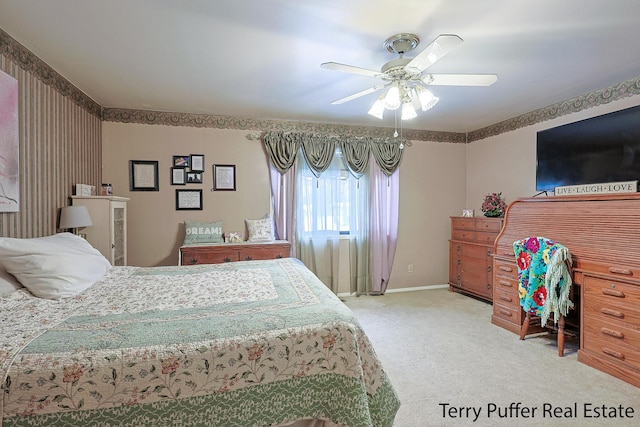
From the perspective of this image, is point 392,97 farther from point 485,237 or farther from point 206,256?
point 485,237

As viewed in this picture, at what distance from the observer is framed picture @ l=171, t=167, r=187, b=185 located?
3.88 metres

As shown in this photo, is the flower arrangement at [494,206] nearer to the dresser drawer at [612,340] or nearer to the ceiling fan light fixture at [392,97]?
the dresser drawer at [612,340]

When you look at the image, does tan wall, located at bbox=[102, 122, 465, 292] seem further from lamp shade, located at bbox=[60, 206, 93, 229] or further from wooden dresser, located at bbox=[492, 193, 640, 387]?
wooden dresser, located at bbox=[492, 193, 640, 387]

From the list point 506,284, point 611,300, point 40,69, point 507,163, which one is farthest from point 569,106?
point 40,69

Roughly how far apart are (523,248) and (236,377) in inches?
107

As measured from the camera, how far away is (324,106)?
3.63 m

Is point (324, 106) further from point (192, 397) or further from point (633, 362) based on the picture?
point (633, 362)

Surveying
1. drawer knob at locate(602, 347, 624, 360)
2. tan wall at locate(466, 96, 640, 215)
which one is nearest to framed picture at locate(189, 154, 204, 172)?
tan wall at locate(466, 96, 640, 215)

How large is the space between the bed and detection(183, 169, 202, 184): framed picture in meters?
2.30

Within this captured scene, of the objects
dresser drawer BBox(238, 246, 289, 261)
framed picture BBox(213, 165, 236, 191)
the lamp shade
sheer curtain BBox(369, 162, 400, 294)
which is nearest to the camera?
the lamp shade

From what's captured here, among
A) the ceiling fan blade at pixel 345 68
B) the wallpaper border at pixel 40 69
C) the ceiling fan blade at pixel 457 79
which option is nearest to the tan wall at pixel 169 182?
the wallpaper border at pixel 40 69

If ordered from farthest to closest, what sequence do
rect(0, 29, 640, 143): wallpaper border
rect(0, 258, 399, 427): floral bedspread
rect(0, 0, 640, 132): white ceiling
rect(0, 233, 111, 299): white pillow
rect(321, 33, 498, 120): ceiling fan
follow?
rect(0, 29, 640, 143): wallpaper border → rect(321, 33, 498, 120): ceiling fan → rect(0, 0, 640, 132): white ceiling → rect(0, 233, 111, 299): white pillow → rect(0, 258, 399, 427): floral bedspread

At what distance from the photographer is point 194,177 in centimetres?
393

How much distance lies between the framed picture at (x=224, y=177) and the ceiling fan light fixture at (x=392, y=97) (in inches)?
96.7
